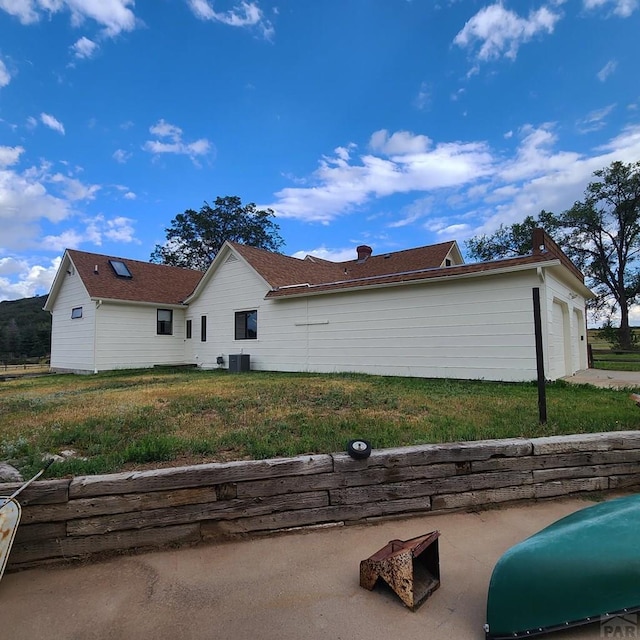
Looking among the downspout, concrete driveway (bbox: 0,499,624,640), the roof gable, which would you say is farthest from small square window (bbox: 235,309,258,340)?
concrete driveway (bbox: 0,499,624,640)

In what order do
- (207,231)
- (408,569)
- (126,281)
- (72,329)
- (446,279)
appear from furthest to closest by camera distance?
(207,231)
(126,281)
(72,329)
(446,279)
(408,569)

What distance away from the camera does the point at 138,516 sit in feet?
8.41

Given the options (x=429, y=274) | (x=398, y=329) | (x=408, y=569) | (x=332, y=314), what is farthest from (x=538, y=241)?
(x=408, y=569)

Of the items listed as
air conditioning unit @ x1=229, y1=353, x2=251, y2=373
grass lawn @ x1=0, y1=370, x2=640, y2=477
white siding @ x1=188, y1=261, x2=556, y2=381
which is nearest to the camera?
grass lawn @ x1=0, y1=370, x2=640, y2=477

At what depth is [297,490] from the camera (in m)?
2.80

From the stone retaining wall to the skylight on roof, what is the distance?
1614 centimetres

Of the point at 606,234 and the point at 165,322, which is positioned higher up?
the point at 606,234

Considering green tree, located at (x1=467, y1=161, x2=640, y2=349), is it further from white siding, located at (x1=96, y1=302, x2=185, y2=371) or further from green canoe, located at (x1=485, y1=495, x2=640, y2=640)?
green canoe, located at (x1=485, y1=495, x2=640, y2=640)

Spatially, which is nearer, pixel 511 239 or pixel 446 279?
pixel 446 279

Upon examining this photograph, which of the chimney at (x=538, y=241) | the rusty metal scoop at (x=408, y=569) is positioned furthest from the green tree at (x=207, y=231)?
the rusty metal scoop at (x=408, y=569)

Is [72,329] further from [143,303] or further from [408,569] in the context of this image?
[408,569]

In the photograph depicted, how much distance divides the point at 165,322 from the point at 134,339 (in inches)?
60.5

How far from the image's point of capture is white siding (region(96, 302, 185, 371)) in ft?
49.2

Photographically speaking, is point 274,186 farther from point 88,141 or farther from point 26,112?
point 26,112
